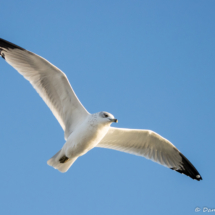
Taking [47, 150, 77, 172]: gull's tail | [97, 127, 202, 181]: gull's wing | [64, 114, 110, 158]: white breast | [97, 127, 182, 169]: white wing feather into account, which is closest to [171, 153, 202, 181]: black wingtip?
[97, 127, 202, 181]: gull's wing

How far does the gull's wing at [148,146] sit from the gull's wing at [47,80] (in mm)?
1035

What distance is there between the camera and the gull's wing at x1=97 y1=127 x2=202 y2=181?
9070 mm

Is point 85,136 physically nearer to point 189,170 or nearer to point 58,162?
point 58,162

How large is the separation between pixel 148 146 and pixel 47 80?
113 inches

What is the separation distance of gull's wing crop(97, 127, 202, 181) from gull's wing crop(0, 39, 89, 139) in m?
1.03

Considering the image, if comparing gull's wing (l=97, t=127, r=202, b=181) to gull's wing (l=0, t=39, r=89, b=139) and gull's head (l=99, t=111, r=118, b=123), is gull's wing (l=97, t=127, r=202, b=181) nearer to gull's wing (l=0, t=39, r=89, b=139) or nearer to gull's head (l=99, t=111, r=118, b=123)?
gull's wing (l=0, t=39, r=89, b=139)

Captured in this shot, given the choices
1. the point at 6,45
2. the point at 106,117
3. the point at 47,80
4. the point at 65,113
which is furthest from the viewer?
the point at 65,113

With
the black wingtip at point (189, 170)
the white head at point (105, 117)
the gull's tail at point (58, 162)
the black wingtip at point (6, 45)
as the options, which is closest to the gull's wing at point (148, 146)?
the black wingtip at point (189, 170)

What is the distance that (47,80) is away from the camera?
8.44 m

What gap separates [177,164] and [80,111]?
290 cm

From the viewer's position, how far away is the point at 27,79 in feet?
27.6

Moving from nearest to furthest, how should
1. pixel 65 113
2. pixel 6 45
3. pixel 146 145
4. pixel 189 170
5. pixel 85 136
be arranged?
1. pixel 85 136
2. pixel 6 45
3. pixel 65 113
4. pixel 146 145
5. pixel 189 170

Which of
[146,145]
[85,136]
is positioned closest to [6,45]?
[85,136]

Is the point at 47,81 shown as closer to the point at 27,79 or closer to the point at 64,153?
the point at 27,79
